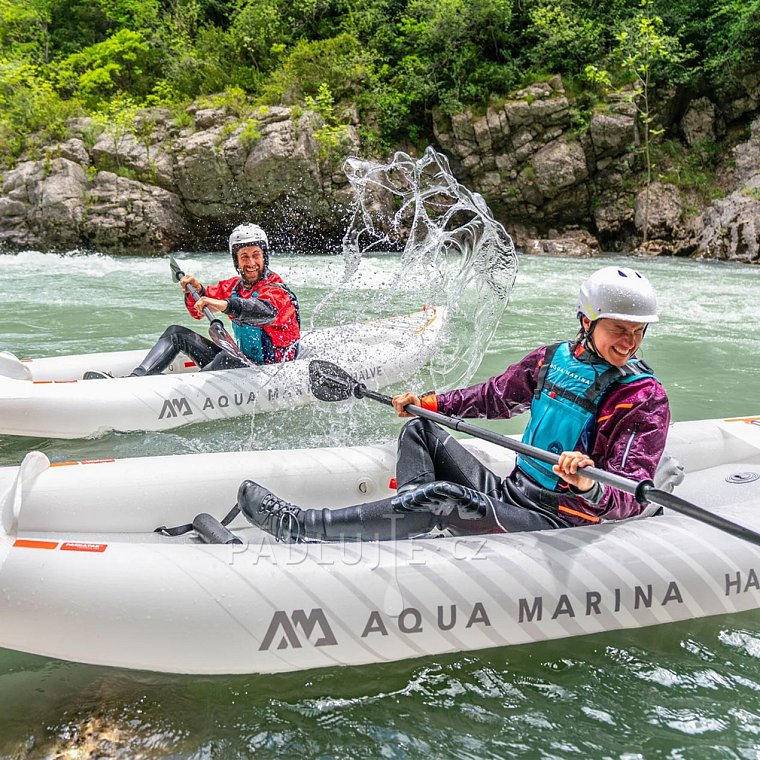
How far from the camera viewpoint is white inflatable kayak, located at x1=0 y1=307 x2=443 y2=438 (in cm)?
494

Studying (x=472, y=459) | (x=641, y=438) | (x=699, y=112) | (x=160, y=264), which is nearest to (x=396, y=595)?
(x=472, y=459)

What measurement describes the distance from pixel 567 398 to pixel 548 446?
215 millimetres

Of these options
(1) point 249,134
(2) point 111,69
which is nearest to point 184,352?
(1) point 249,134

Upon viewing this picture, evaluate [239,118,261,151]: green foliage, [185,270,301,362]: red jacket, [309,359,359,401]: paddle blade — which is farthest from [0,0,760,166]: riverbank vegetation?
[309,359,359,401]: paddle blade

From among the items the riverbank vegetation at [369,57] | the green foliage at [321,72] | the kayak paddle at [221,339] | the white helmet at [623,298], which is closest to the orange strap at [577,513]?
the white helmet at [623,298]

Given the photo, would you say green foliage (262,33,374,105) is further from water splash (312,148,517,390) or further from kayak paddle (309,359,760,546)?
kayak paddle (309,359,760,546)

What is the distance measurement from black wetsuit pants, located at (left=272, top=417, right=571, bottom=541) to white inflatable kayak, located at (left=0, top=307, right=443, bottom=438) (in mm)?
2631

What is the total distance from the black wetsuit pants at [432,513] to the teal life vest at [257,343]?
2.70 meters

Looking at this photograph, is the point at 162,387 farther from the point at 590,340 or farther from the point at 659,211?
the point at 659,211

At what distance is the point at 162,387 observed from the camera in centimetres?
521

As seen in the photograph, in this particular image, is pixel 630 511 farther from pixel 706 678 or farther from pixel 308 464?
pixel 308 464

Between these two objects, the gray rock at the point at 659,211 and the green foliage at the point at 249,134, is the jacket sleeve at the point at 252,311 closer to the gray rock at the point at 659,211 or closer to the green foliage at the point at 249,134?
the green foliage at the point at 249,134

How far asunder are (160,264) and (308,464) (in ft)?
37.0

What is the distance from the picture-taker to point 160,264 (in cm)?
1375
